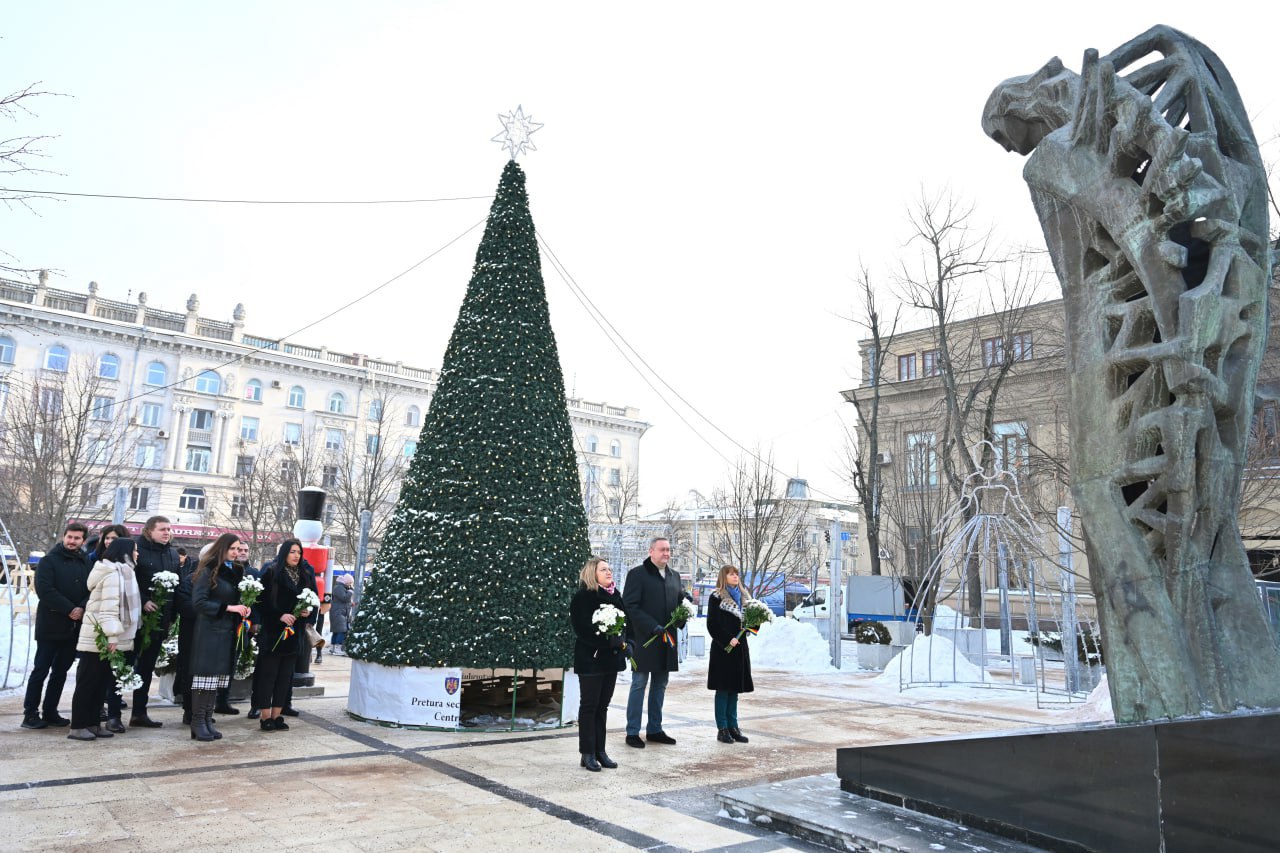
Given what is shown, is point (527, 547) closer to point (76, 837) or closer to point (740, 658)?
point (740, 658)

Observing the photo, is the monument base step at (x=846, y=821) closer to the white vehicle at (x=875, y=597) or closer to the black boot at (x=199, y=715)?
the black boot at (x=199, y=715)

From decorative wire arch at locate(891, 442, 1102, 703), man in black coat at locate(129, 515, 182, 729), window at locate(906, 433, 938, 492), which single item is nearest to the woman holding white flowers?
man in black coat at locate(129, 515, 182, 729)

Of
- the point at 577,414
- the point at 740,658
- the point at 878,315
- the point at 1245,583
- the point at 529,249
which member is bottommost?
the point at 740,658

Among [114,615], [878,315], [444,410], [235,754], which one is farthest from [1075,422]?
[878,315]

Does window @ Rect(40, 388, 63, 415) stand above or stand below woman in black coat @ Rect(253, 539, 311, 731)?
above

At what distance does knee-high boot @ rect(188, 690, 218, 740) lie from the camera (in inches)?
305

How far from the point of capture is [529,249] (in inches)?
400

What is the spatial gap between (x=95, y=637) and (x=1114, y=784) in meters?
8.09

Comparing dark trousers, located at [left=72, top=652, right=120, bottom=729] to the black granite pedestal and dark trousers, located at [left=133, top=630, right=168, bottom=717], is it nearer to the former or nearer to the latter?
dark trousers, located at [left=133, top=630, right=168, bottom=717]

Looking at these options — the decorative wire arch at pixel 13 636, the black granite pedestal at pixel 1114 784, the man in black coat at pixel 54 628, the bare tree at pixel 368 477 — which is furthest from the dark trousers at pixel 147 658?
the bare tree at pixel 368 477

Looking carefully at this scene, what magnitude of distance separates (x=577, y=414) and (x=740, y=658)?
59.9 meters

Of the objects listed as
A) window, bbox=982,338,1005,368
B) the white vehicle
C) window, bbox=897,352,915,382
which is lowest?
the white vehicle

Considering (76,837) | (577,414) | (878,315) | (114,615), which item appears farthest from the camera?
(577,414)

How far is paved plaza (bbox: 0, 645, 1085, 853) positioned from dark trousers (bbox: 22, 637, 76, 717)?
0.26m
